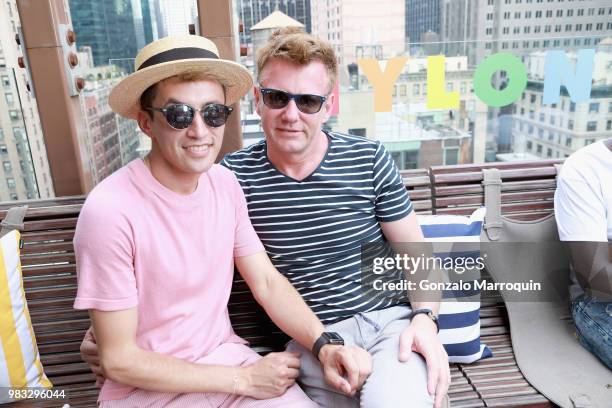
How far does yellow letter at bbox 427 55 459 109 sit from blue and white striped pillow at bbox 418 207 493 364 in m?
1.18

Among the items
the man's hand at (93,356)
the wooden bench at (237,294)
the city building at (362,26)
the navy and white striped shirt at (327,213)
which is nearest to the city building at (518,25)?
the city building at (362,26)

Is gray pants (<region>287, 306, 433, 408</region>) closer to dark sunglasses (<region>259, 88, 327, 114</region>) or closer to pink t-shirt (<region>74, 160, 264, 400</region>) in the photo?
pink t-shirt (<region>74, 160, 264, 400</region>)

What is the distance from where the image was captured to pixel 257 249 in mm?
1848

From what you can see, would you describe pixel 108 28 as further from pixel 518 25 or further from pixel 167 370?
pixel 518 25

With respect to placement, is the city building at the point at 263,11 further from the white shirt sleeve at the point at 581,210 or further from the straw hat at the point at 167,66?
the white shirt sleeve at the point at 581,210

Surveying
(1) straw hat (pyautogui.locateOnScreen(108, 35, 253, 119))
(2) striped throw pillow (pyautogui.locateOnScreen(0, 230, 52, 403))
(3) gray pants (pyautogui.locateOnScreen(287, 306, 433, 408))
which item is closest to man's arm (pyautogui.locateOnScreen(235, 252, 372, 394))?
(3) gray pants (pyautogui.locateOnScreen(287, 306, 433, 408))

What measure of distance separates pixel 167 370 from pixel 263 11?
6.43ft

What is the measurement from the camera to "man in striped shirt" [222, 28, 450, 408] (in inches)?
71.4

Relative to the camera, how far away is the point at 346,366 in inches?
63.1

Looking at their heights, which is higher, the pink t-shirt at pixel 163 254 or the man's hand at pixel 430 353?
the pink t-shirt at pixel 163 254

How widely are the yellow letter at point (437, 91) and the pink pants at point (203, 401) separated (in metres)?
2.20

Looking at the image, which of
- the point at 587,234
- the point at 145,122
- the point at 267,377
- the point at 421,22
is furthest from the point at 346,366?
the point at 421,22

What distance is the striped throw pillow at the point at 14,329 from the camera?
194cm

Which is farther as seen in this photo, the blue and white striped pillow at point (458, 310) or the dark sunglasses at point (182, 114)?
the blue and white striped pillow at point (458, 310)
